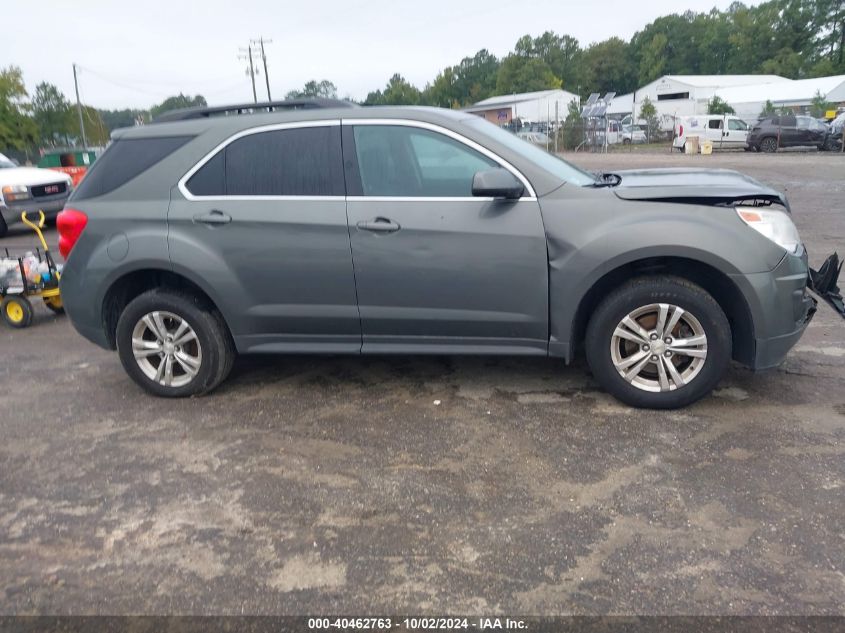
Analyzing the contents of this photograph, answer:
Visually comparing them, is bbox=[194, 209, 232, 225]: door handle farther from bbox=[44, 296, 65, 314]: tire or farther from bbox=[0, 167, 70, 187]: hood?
bbox=[0, 167, 70, 187]: hood

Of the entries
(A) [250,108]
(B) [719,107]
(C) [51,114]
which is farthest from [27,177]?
(B) [719,107]

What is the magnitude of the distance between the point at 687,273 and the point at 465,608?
245cm

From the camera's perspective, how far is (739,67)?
8919 cm

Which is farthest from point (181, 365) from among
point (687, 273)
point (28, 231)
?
point (28, 231)

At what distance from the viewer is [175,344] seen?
15.5 ft

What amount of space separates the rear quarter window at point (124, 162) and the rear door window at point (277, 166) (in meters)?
0.32

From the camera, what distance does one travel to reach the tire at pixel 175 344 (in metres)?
4.63

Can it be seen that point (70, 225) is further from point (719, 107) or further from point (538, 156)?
point (719, 107)

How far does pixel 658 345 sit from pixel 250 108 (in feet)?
9.94

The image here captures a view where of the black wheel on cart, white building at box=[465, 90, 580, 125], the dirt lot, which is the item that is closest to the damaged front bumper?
the dirt lot

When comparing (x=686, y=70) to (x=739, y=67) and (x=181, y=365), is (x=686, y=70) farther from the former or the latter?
(x=181, y=365)

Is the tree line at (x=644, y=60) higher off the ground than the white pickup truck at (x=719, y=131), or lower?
higher

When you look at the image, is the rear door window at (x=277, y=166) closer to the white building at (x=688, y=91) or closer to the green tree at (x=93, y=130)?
the green tree at (x=93, y=130)

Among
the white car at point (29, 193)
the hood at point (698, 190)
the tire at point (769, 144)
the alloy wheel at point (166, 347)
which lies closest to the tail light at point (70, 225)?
the alloy wheel at point (166, 347)
